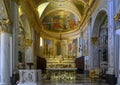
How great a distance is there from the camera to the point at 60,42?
121 ft

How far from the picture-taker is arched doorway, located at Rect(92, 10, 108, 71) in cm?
2033

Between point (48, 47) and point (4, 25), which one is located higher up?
point (4, 25)

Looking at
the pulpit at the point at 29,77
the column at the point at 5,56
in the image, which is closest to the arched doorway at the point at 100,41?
the pulpit at the point at 29,77

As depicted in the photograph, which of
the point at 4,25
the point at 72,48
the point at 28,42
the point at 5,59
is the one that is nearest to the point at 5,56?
the point at 5,59

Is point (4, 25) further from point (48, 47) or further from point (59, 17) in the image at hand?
point (59, 17)

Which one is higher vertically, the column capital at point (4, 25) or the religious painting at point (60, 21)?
the religious painting at point (60, 21)

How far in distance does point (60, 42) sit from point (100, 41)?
1546 cm

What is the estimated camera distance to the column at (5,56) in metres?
13.0

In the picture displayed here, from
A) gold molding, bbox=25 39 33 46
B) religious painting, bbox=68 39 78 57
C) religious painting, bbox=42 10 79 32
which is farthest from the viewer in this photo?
religious painting, bbox=68 39 78 57

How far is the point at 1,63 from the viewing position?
43.2ft

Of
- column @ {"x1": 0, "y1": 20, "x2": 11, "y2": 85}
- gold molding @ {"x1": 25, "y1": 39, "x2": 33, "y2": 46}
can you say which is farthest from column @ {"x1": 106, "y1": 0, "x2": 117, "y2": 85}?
gold molding @ {"x1": 25, "y1": 39, "x2": 33, "y2": 46}

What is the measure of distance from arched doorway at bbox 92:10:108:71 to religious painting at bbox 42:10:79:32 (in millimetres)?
12639

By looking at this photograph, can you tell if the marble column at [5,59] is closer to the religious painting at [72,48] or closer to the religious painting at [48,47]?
the religious painting at [48,47]

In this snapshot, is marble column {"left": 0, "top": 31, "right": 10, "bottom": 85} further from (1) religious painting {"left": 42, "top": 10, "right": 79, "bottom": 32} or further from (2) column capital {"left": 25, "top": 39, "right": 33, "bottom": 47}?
(1) religious painting {"left": 42, "top": 10, "right": 79, "bottom": 32}
